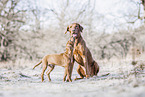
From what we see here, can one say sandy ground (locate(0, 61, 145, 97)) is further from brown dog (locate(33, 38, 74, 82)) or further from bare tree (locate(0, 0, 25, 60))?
bare tree (locate(0, 0, 25, 60))

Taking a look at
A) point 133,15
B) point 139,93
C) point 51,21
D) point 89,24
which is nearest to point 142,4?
point 133,15

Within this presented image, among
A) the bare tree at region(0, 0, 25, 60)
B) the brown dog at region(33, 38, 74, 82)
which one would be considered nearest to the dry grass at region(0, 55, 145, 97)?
the brown dog at region(33, 38, 74, 82)

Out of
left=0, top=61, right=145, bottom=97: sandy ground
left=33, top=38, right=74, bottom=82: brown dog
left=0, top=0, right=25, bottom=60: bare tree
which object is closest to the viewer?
left=0, top=61, right=145, bottom=97: sandy ground

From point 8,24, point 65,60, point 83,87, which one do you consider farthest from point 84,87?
point 8,24

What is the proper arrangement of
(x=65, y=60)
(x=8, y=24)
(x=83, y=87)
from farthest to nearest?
(x=8, y=24), (x=65, y=60), (x=83, y=87)

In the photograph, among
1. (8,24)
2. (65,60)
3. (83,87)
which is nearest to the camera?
(83,87)

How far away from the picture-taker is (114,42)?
77.7 ft

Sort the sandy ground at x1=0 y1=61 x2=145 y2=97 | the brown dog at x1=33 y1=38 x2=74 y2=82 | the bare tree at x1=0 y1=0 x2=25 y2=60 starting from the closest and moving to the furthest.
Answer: the sandy ground at x1=0 y1=61 x2=145 y2=97 → the brown dog at x1=33 y1=38 x2=74 y2=82 → the bare tree at x1=0 y1=0 x2=25 y2=60

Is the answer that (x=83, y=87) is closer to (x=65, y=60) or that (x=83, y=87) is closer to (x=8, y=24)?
(x=65, y=60)

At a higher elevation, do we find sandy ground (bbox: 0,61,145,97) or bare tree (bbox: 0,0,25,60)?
bare tree (bbox: 0,0,25,60)

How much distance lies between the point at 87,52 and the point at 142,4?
9.60 metres

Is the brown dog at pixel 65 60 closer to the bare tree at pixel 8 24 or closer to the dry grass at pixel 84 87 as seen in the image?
the dry grass at pixel 84 87

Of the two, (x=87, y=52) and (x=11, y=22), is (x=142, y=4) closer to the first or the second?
(x=87, y=52)

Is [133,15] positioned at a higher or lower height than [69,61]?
higher
